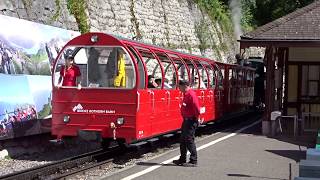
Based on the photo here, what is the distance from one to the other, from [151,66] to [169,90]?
724 mm

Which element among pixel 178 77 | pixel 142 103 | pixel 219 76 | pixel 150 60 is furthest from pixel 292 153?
pixel 219 76

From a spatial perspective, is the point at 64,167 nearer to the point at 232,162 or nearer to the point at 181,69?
the point at 232,162

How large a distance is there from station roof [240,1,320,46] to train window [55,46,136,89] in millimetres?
5982

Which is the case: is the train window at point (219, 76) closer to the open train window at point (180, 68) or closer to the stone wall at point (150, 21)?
the stone wall at point (150, 21)

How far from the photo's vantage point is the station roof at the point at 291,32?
16734 millimetres

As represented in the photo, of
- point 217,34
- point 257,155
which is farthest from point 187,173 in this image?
point 217,34

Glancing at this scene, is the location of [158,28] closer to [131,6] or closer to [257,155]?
[131,6]

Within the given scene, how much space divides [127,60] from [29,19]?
14.3 ft

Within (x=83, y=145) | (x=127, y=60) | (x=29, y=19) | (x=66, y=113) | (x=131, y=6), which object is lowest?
(x=83, y=145)

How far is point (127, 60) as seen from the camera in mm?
12164

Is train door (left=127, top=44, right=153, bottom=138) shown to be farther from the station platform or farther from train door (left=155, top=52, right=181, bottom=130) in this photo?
train door (left=155, top=52, right=181, bottom=130)

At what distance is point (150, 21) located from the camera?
24953mm

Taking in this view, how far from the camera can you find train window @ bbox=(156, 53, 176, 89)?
13.6m

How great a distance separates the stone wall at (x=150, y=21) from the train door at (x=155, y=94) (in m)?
3.92
